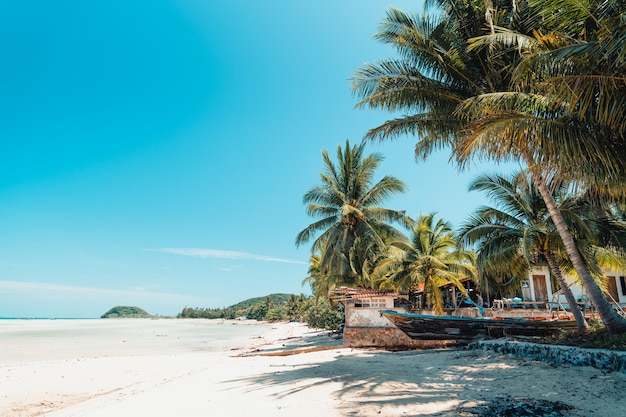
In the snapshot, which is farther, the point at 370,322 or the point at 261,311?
the point at 261,311

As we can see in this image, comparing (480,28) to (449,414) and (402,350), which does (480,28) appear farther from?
(402,350)

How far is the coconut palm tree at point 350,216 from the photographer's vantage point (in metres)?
16.9

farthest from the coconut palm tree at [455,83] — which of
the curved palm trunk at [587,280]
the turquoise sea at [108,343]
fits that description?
the turquoise sea at [108,343]

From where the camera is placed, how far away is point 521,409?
4160 millimetres

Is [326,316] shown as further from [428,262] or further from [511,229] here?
[511,229]

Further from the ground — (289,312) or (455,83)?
(455,83)

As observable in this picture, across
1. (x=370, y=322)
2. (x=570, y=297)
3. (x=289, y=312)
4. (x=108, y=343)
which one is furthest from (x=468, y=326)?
(x=289, y=312)

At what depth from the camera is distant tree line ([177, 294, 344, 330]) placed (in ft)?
82.4

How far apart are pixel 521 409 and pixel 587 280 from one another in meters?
4.83

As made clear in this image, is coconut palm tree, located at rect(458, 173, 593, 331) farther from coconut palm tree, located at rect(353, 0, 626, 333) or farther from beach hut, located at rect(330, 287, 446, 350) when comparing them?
beach hut, located at rect(330, 287, 446, 350)

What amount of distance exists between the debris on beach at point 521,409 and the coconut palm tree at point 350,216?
1173 centimetres

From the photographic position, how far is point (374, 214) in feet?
57.7

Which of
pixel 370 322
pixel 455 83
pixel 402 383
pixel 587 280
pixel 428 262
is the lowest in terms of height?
pixel 402 383

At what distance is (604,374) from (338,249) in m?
12.0
